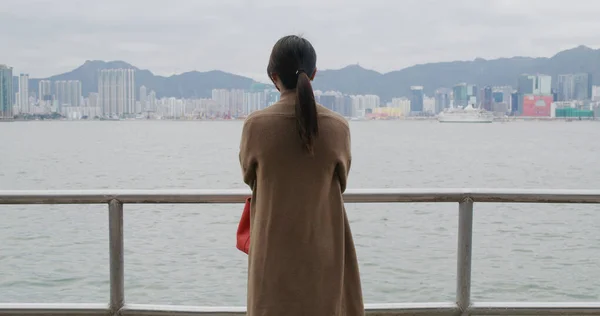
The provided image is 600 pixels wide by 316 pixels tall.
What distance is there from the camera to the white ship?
411 feet

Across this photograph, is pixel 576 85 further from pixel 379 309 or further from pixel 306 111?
pixel 306 111

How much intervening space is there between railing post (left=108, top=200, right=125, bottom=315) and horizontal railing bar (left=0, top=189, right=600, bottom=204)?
6cm

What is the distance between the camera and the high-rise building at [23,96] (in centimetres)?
9976

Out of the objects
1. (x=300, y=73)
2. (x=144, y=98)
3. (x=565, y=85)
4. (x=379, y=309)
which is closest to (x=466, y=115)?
(x=565, y=85)

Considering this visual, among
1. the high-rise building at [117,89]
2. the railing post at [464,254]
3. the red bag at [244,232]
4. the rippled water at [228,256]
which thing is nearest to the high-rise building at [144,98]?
the high-rise building at [117,89]

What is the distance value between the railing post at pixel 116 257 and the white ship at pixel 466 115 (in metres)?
125

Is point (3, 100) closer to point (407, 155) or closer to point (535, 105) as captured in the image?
point (407, 155)

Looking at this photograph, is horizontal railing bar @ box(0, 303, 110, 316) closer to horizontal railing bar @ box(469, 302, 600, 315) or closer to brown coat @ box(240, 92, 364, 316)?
brown coat @ box(240, 92, 364, 316)

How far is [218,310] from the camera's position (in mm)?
3201

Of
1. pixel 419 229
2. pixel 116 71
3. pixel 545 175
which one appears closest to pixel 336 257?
pixel 419 229

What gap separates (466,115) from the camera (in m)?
127

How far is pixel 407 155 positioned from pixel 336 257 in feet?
183

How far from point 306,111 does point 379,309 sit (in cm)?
128

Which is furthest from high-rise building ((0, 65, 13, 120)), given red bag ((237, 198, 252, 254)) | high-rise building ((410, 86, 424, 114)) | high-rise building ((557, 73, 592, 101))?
red bag ((237, 198, 252, 254))
